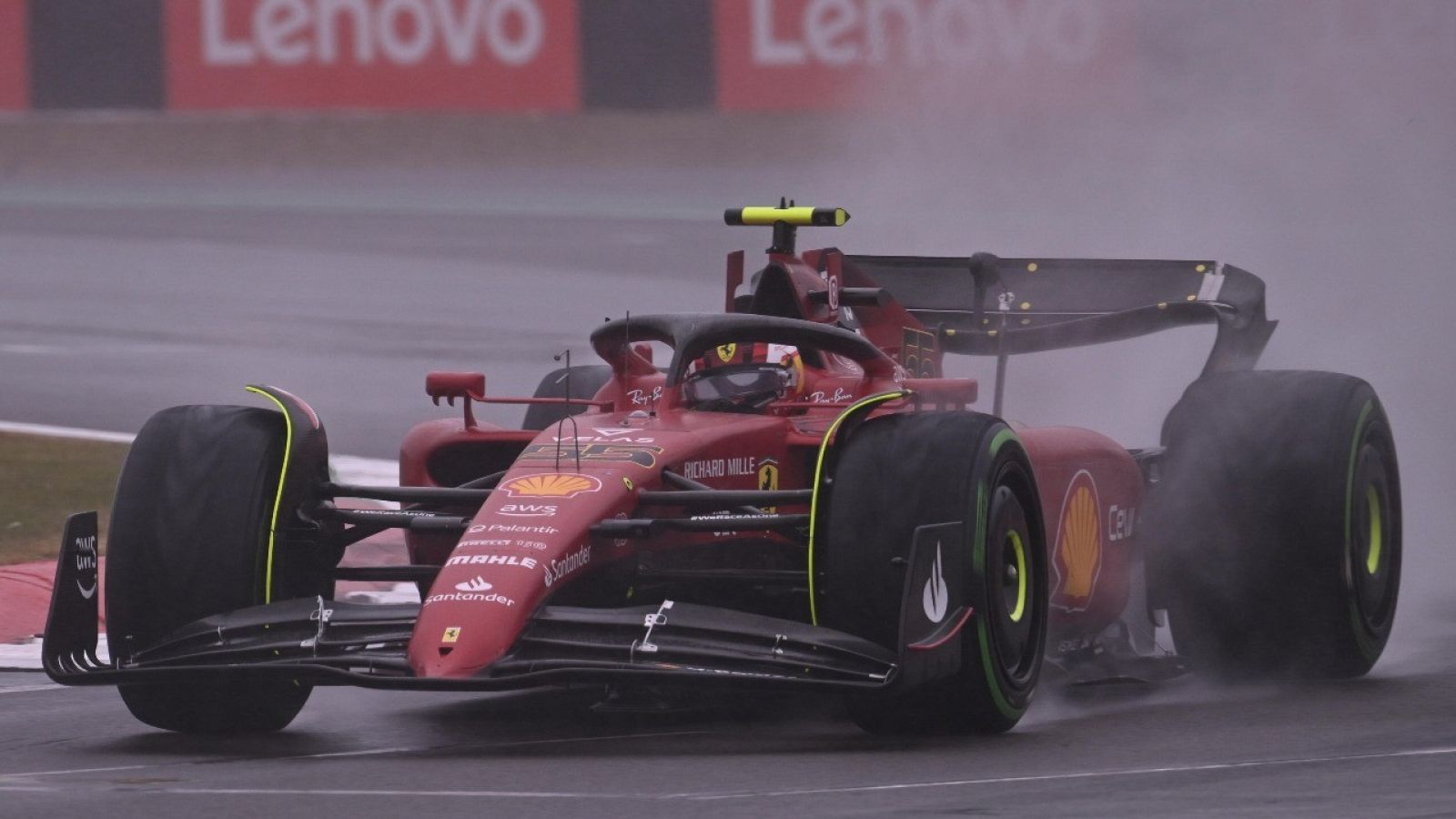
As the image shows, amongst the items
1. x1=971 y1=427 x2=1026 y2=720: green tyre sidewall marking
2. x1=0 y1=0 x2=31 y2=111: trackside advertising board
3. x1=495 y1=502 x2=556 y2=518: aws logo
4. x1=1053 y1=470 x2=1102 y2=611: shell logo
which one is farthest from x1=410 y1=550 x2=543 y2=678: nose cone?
x1=0 y1=0 x2=31 y2=111: trackside advertising board

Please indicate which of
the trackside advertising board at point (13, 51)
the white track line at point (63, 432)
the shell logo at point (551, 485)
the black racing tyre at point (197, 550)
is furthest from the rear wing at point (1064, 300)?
the trackside advertising board at point (13, 51)

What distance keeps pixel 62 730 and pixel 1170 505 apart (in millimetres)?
3791

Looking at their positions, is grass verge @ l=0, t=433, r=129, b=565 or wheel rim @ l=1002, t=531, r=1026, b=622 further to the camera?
grass verge @ l=0, t=433, r=129, b=565

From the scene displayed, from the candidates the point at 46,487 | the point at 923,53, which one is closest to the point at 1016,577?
the point at 46,487

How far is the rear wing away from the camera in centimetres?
961

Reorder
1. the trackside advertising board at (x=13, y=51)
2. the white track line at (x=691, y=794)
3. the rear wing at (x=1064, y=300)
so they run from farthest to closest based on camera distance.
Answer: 1. the trackside advertising board at (x=13, y=51)
2. the rear wing at (x=1064, y=300)
3. the white track line at (x=691, y=794)

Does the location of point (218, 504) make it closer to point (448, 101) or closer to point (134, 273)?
point (134, 273)

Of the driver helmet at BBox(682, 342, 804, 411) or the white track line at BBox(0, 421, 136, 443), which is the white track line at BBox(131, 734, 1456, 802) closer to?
the driver helmet at BBox(682, 342, 804, 411)

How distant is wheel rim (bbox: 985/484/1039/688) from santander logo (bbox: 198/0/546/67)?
17.4 m

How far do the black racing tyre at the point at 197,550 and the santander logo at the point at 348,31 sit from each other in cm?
1699

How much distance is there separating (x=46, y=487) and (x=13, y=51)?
44.2 ft

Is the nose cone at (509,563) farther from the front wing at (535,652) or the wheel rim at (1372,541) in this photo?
the wheel rim at (1372,541)

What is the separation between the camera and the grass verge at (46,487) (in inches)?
429

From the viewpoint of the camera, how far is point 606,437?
745cm
